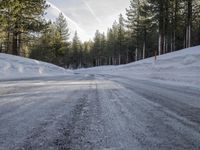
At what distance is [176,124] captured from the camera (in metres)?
4.20

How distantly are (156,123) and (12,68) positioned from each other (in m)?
18.2

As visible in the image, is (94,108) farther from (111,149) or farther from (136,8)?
(136,8)

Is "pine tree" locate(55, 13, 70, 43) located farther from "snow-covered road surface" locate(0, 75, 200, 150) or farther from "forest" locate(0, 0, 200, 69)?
"snow-covered road surface" locate(0, 75, 200, 150)

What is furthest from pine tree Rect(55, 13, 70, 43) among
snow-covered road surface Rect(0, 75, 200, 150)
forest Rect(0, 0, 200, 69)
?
snow-covered road surface Rect(0, 75, 200, 150)

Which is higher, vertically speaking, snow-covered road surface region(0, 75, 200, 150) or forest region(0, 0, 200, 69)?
forest region(0, 0, 200, 69)

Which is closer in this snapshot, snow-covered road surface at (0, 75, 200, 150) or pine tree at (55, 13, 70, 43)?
snow-covered road surface at (0, 75, 200, 150)

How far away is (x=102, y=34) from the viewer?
10256 centimetres

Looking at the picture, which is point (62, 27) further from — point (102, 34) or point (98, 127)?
point (98, 127)

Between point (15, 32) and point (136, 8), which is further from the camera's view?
point (136, 8)

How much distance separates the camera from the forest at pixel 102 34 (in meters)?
30.0

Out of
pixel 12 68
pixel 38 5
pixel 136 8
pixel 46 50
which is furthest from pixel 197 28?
pixel 12 68

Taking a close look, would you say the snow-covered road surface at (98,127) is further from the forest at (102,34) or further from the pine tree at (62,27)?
the pine tree at (62,27)

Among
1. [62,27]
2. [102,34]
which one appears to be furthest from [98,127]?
[102,34]

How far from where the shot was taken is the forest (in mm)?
29986
